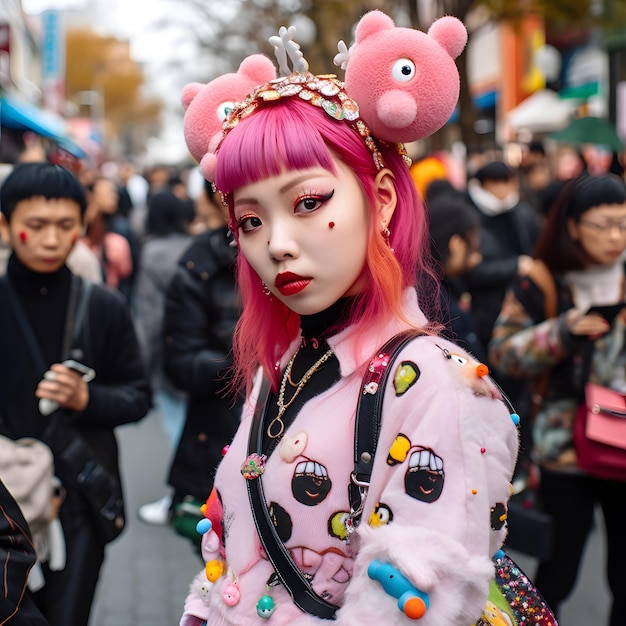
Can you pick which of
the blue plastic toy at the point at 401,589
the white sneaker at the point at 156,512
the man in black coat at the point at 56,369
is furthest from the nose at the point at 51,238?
the white sneaker at the point at 156,512

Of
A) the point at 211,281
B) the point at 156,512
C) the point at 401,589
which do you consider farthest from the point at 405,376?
the point at 156,512

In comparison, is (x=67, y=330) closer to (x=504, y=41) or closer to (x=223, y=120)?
(x=223, y=120)

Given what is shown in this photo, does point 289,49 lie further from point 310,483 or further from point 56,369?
point 56,369

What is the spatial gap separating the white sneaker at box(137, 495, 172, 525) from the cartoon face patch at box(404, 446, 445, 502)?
4.33 metres

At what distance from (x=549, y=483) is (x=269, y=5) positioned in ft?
60.3

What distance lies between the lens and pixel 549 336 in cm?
351

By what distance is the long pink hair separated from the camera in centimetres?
174

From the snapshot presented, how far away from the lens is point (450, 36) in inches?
72.1

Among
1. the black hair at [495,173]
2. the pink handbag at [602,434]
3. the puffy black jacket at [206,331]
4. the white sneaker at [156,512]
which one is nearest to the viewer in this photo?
the pink handbag at [602,434]

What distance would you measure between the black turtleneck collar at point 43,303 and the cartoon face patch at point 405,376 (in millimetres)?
1798

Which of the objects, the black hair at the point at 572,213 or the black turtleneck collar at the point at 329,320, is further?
the black hair at the point at 572,213

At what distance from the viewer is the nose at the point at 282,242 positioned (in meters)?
1.74

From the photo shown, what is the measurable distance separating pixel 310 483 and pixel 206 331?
8.17ft

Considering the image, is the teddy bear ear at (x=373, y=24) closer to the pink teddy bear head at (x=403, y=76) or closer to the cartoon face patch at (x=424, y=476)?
the pink teddy bear head at (x=403, y=76)
